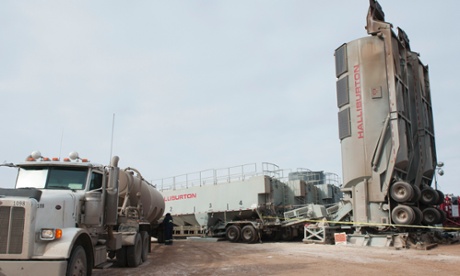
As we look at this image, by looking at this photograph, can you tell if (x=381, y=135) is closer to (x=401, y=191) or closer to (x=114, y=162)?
(x=401, y=191)

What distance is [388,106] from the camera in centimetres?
1608

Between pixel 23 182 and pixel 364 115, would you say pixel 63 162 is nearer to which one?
pixel 23 182

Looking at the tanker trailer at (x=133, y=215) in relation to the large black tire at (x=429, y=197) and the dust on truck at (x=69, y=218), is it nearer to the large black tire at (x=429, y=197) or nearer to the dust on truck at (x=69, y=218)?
the dust on truck at (x=69, y=218)

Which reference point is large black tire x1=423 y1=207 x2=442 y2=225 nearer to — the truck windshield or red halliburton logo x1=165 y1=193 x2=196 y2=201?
red halliburton logo x1=165 y1=193 x2=196 y2=201

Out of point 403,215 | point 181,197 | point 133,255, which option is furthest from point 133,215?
point 181,197

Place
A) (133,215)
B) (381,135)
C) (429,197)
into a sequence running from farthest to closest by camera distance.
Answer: (429,197), (381,135), (133,215)

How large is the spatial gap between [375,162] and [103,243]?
37.0ft

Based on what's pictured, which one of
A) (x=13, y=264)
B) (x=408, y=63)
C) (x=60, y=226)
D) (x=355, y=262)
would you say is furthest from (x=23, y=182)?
(x=408, y=63)

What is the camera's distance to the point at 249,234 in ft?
65.6

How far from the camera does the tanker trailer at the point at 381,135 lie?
51.2 feet

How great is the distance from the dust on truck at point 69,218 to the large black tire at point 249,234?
820 cm

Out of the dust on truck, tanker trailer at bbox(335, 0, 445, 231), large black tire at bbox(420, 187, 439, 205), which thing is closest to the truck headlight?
the dust on truck

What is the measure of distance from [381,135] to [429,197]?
3879 mm

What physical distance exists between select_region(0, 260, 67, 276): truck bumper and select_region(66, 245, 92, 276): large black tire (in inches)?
16.1
